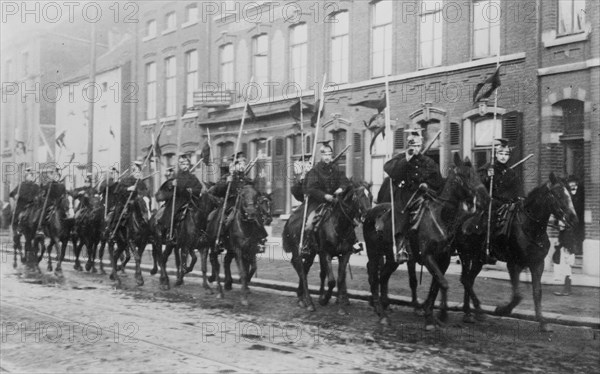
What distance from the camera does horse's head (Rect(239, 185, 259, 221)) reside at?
11.6m

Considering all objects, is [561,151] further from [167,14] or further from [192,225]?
[167,14]

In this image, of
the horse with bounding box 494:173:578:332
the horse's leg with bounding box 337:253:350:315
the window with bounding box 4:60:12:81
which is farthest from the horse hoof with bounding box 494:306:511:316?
the window with bounding box 4:60:12:81

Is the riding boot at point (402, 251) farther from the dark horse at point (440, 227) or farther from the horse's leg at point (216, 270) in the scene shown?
the horse's leg at point (216, 270)

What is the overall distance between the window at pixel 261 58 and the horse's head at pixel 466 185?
17.2 m

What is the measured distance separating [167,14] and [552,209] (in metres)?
25.5

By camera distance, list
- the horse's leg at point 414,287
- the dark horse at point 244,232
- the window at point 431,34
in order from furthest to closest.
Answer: the window at point 431,34 < the dark horse at point 244,232 < the horse's leg at point 414,287

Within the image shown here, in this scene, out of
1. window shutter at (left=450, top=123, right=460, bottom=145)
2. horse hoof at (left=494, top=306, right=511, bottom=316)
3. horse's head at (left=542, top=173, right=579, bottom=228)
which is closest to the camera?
horse's head at (left=542, top=173, right=579, bottom=228)

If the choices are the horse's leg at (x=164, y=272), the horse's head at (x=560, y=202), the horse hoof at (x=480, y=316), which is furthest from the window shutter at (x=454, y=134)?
the horse's head at (x=560, y=202)

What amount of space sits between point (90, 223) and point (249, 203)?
662 cm

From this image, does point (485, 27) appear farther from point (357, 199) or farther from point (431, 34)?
point (357, 199)

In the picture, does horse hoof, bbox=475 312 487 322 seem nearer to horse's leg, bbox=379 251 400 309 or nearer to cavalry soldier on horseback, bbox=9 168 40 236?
horse's leg, bbox=379 251 400 309

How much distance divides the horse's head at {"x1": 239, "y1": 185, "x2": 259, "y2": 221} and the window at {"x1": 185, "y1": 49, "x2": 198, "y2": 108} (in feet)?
59.7

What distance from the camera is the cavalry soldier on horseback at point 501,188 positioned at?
9734mm

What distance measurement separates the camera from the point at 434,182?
31.0 ft
